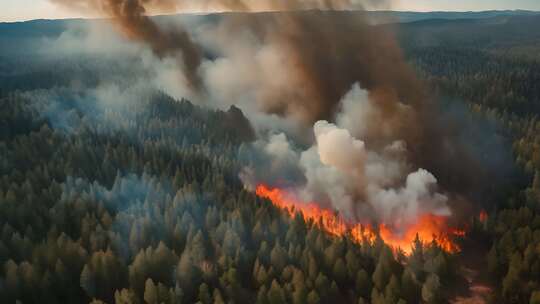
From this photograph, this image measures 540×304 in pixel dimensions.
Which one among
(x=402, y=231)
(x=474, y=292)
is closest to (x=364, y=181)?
(x=402, y=231)

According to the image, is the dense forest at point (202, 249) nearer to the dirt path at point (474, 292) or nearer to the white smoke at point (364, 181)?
the dirt path at point (474, 292)

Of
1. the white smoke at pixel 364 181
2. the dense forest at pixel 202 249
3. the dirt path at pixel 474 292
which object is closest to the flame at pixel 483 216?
the dense forest at pixel 202 249

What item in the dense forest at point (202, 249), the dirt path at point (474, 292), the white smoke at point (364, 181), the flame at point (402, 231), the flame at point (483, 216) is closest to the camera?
the dense forest at point (202, 249)

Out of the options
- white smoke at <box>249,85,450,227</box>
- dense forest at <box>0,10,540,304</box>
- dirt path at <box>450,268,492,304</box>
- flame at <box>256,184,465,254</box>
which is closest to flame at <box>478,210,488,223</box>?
dense forest at <box>0,10,540,304</box>

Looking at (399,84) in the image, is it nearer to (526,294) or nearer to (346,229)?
(346,229)

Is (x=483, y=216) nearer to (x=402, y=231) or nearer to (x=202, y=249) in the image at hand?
(x=402, y=231)

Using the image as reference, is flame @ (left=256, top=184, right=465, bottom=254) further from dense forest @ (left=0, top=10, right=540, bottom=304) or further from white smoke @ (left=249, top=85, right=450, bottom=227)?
dense forest @ (left=0, top=10, right=540, bottom=304)

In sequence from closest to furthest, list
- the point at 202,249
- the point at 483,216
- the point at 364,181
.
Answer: the point at 202,249
the point at 483,216
the point at 364,181

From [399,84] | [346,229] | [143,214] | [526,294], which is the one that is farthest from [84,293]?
[399,84]

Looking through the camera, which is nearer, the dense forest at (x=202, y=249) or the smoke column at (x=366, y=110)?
the dense forest at (x=202, y=249)

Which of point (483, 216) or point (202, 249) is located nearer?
point (202, 249)

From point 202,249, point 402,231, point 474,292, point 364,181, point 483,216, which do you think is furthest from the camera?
point 364,181
